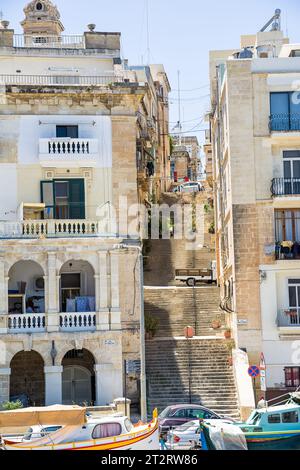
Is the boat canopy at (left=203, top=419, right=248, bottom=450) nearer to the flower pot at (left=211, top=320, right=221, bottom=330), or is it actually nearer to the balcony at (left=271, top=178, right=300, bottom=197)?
the balcony at (left=271, top=178, right=300, bottom=197)

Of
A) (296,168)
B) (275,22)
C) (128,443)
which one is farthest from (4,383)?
(275,22)

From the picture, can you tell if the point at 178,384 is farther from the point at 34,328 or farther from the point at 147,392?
the point at 34,328

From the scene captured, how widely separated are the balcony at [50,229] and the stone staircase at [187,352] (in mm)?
5947

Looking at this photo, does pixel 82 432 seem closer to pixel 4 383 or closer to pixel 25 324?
pixel 4 383

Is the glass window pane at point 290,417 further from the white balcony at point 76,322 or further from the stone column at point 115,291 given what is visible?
the white balcony at point 76,322

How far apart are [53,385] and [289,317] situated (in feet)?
33.5

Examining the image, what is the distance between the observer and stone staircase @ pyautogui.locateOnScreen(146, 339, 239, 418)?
39.2 meters

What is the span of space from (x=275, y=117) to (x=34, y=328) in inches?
532

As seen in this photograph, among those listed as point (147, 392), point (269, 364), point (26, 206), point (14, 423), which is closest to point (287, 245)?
point (269, 364)

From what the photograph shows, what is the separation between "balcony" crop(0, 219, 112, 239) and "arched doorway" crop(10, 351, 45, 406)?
18.0ft

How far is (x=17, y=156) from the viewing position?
4122 centimetres

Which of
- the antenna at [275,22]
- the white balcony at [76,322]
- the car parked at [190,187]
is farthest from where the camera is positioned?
the car parked at [190,187]

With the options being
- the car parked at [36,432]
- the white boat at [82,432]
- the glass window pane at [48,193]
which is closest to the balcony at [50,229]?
the glass window pane at [48,193]

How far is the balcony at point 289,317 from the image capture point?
133 feet
